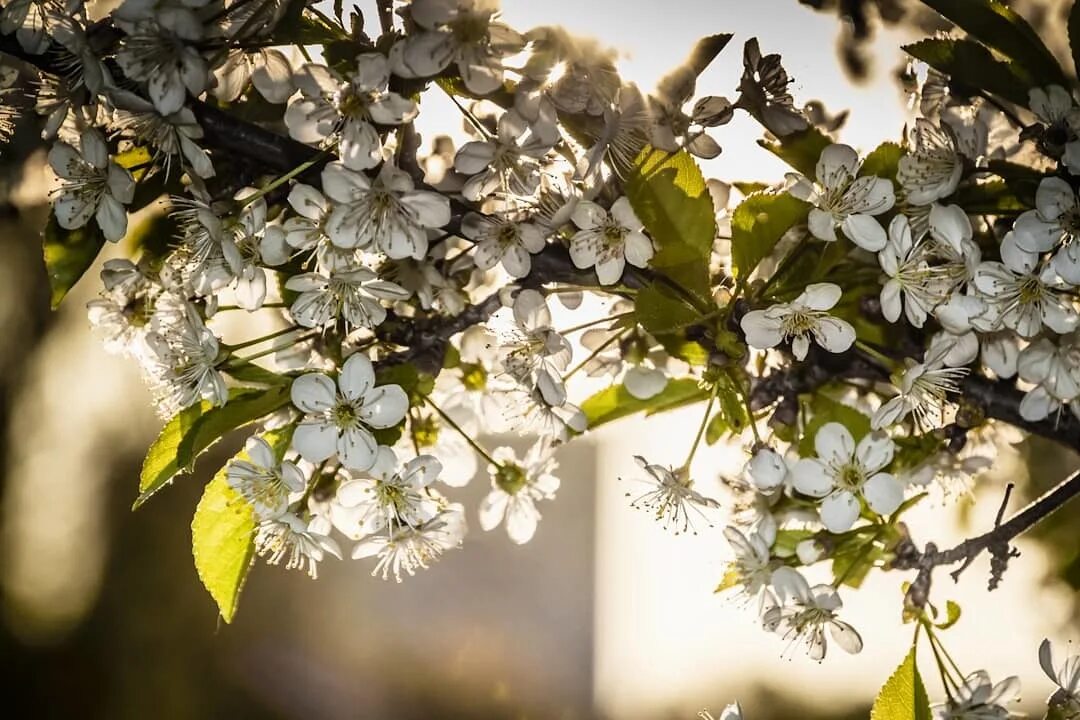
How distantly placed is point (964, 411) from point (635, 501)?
0.56 ft

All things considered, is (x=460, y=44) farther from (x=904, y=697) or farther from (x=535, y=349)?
(x=904, y=697)

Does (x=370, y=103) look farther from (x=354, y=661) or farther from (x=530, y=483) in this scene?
(x=354, y=661)

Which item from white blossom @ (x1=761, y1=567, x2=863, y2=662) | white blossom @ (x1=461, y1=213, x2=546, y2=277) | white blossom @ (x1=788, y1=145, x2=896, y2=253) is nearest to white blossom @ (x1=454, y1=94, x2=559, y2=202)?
white blossom @ (x1=461, y1=213, x2=546, y2=277)

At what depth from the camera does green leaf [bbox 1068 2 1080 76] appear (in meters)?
0.45

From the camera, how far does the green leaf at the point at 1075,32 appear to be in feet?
1.47

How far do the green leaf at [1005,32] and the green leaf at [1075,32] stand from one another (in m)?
Result: 0.01

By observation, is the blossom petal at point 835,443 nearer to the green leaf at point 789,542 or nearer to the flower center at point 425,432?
the green leaf at point 789,542

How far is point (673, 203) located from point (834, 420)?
15 cm

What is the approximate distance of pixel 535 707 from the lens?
2.56 metres

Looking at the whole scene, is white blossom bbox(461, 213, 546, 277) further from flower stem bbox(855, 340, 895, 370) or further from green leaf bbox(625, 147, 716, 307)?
flower stem bbox(855, 340, 895, 370)

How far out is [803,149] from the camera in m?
0.45

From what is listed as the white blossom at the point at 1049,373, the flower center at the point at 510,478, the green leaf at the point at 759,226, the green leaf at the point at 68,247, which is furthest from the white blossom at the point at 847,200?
the green leaf at the point at 68,247

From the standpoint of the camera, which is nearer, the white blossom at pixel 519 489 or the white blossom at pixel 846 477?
the white blossom at pixel 846 477

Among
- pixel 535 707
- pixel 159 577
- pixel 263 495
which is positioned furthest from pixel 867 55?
pixel 159 577
